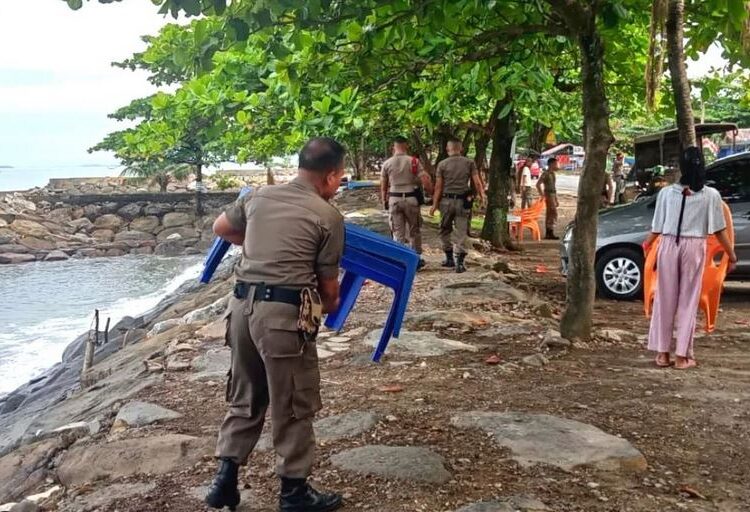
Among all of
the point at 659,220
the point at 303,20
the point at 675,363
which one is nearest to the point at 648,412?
the point at 675,363

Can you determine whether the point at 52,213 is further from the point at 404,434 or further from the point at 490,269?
the point at 404,434

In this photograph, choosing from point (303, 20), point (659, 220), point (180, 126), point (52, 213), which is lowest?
point (52, 213)

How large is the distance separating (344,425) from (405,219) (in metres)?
6.01

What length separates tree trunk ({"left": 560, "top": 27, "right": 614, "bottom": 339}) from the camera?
6.51 m

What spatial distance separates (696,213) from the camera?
6.10 metres

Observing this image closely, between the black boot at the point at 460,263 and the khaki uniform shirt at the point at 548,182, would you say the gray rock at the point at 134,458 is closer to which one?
the black boot at the point at 460,263

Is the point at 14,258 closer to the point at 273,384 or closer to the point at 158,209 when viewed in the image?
the point at 158,209

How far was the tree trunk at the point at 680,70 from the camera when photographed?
261 inches

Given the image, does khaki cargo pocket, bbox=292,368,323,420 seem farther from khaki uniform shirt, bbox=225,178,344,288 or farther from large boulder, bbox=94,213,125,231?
large boulder, bbox=94,213,125,231

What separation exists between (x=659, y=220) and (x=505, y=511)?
11.6ft

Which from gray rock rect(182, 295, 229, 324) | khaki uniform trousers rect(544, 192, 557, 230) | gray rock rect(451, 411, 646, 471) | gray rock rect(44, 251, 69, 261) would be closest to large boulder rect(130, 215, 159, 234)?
gray rock rect(44, 251, 69, 261)

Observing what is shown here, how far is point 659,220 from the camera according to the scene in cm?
630

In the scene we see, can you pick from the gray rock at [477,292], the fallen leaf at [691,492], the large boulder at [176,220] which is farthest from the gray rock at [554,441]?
the large boulder at [176,220]

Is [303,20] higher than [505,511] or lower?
higher
